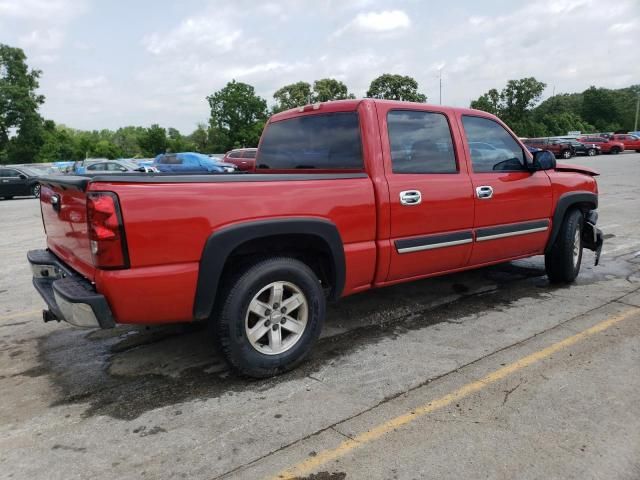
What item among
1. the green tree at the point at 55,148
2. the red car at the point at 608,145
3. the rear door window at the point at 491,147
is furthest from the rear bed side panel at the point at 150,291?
the green tree at the point at 55,148

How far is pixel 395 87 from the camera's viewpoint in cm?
7331

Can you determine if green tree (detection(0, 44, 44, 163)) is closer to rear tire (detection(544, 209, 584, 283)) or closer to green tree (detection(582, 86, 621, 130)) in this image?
rear tire (detection(544, 209, 584, 283))

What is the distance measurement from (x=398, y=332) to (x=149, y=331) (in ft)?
6.78

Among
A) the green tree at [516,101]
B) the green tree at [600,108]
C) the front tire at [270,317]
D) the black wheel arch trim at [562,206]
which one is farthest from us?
the green tree at [600,108]

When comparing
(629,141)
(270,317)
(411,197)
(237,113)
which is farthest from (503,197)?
(237,113)

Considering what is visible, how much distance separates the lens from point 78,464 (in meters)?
2.47

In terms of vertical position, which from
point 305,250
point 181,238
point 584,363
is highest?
point 181,238

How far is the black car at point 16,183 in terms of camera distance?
20406 mm

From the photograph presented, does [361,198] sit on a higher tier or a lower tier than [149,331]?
higher

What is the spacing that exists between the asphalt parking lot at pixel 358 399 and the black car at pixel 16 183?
18370 mm

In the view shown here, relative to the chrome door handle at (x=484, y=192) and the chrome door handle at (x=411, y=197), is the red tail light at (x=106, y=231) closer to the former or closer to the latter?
the chrome door handle at (x=411, y=197)

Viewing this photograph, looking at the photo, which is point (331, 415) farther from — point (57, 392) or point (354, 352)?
point (57, 392)

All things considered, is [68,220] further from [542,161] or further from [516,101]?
[516,101]

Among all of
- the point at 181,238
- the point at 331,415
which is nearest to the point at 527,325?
the point at 331,415
